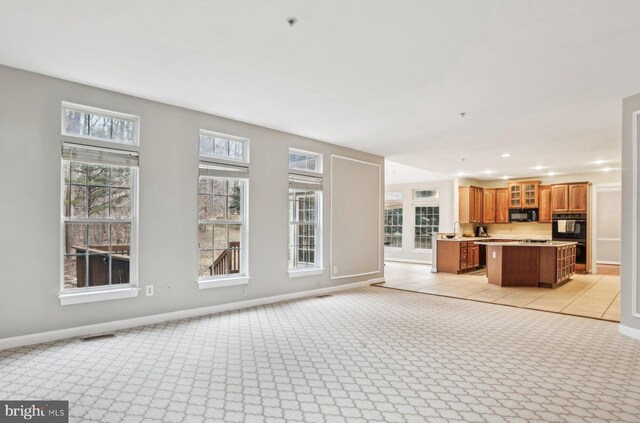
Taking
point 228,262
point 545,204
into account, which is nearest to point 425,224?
point 545,204

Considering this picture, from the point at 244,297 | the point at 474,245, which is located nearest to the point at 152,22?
the point at 244,297

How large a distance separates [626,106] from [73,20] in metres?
5.52

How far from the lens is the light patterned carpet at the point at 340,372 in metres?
2.43

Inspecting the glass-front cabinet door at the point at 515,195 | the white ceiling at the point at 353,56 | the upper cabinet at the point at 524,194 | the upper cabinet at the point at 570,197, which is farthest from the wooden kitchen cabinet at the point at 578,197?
the white ceiling at the point at 353,56

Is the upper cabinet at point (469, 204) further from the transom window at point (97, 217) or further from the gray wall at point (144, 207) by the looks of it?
the transom window at point (97, 217)

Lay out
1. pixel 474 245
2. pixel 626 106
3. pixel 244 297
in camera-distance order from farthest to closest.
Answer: pixel 474 245 < pixel 244 297 < pixel 626 106

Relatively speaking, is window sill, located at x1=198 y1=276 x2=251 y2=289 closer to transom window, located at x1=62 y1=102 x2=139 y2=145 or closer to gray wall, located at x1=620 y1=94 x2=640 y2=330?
transom window, located at x1=62 y1=102 x2=139 y2=145

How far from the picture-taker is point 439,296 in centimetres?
643

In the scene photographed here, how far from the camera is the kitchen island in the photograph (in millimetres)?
7473

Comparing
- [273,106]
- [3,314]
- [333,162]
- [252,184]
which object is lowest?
[3,314]

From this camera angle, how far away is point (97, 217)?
4.14m

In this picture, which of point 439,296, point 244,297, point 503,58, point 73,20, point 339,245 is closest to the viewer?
point 73,20

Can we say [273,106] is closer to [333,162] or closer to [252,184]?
[252,184]

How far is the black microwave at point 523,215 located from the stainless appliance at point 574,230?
26.7 inches
